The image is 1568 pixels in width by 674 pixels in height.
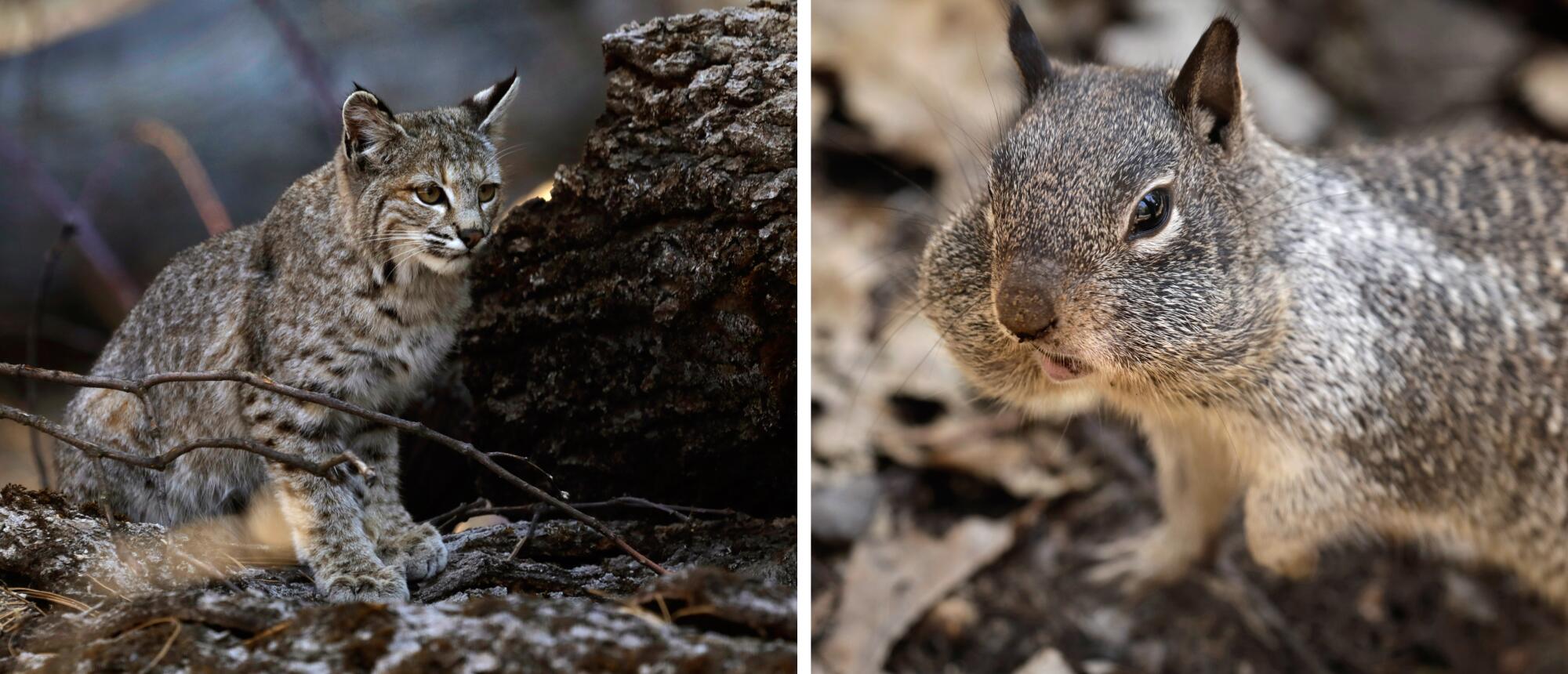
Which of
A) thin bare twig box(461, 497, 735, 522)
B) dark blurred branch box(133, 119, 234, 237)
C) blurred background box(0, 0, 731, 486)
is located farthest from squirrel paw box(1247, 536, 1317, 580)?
dark blurred branch box(133, 119, 234, 237)

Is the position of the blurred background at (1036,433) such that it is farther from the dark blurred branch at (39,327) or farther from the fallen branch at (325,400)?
the dark blurred branch at (39,327)

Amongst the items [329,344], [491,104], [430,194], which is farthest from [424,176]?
[329,344]

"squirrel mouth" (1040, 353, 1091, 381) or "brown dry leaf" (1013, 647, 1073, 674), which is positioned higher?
"squirrel mouth" (1040, 353, 1091, 381)

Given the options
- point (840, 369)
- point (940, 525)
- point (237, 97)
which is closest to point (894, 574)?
point (940, 525)

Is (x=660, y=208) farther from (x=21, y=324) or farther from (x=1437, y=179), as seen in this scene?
(x=1437, y=179)

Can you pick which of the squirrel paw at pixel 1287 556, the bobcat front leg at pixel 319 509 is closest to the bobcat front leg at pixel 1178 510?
the squirrel paw at pixel 1287 556

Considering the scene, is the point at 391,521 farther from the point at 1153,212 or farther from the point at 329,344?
the point at 1153,212

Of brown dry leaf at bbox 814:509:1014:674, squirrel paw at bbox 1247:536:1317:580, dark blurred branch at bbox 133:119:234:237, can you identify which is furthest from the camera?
brown dry leaf at bbox 814:509:1014:674

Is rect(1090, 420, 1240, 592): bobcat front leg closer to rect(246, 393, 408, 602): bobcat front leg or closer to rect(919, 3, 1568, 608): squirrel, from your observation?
rect(919, 3, 1568, 608): squirrel
